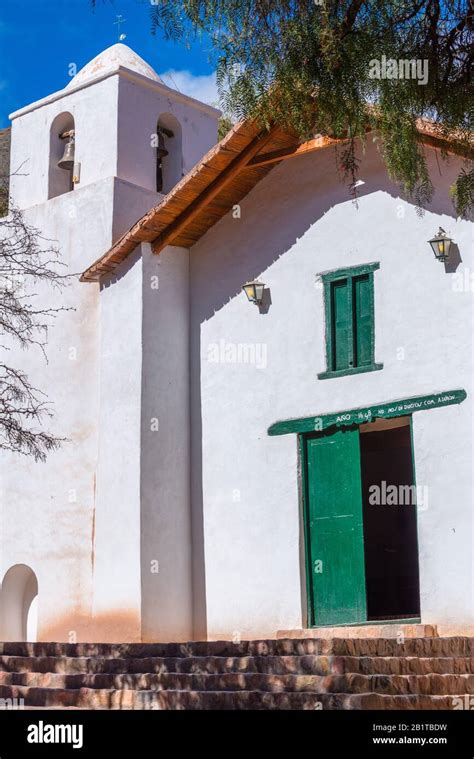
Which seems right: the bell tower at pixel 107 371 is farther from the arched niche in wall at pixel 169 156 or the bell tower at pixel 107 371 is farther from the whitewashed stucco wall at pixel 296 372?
the whitewashed stucco wall at pixel 296 372

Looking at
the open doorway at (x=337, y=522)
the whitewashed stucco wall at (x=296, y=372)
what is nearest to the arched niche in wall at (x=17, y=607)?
the whitewashed stucco wall at (x=296, y=372)

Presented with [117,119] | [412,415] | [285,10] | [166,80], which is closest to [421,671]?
[412,415]

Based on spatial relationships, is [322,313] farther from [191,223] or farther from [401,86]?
[401,86]

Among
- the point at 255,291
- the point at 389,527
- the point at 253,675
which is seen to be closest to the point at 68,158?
the point at 255,291

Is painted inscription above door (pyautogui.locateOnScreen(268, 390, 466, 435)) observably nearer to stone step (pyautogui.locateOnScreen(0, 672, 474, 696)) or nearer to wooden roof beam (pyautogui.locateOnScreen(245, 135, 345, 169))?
wooden roof beam (pyautogui.locateOnScreen(245, 135, 345, 169))

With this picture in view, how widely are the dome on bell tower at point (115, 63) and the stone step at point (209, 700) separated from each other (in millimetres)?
9304

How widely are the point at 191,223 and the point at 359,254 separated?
250 cm

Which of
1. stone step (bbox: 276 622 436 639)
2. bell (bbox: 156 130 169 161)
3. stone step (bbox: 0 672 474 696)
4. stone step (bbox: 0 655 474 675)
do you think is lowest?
stone step (bbox: 0 672 474 696)

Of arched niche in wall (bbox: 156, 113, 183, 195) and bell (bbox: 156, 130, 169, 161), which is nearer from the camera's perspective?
bell (bbox: 156, 130, 169, 161)

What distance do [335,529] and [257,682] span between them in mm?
3247

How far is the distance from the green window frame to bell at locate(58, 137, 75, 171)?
16.0 feet

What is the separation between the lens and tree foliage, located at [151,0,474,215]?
30.5ft

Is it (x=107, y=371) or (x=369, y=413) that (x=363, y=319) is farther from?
(x=107, y=371)

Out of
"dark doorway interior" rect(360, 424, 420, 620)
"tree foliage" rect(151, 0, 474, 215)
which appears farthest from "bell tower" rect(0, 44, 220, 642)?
"tree foliage" rect(151, 0, 474, 215)
